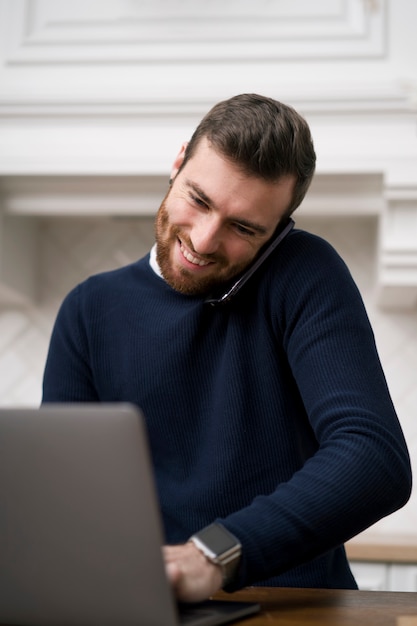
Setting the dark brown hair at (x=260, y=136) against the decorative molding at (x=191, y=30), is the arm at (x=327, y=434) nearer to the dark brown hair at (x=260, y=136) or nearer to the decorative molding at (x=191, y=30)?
the dark brown hair at (x=260, y=136)

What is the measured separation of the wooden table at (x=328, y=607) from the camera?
73 cm

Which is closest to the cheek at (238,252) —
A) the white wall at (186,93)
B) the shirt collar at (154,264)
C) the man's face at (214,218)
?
the man's face at (214,218)

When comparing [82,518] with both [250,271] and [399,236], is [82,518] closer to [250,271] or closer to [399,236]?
[250,271]

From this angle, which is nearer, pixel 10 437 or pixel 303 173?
pixel 10 437

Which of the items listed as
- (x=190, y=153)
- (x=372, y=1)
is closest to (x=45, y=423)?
(x=190, y=153)

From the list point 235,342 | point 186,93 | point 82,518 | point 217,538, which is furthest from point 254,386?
point 186,93

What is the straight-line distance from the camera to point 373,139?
1.75 meters

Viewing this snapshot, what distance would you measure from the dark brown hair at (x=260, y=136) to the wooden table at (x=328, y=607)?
0.50 m

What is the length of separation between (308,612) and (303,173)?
1.93ft

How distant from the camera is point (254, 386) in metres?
1.12

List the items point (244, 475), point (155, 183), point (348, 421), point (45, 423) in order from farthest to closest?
1. point (155, 183)
2. point (244, 475)
3. point (348, 421)
4. point (45, 423)

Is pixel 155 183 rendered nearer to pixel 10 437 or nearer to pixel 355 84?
pixel 355 84

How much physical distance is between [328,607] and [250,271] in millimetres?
466

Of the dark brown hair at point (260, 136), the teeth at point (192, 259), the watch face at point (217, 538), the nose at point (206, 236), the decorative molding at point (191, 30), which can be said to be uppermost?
the decorative molding at point (191, 30)
